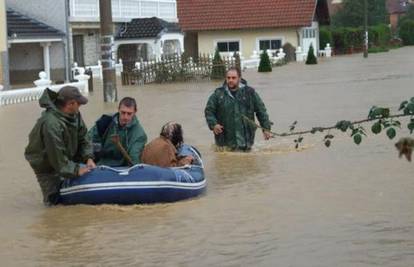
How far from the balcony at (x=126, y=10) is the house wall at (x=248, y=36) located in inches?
312

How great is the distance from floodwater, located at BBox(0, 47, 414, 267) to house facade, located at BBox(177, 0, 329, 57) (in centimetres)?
4599

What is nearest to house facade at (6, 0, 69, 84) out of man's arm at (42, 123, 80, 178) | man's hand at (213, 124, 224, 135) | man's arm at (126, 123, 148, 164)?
man's hand at (213, 124, 224, 135)

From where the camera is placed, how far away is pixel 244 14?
202ft

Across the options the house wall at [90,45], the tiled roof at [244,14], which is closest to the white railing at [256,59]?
the tiled roof at [244,14]

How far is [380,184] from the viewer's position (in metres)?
10.4

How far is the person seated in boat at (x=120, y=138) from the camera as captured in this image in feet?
32.2

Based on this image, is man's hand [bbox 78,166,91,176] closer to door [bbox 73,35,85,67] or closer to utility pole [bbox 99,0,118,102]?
utility pole [bbox 99,0,118,102]

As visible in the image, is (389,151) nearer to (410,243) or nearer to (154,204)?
(154,204)

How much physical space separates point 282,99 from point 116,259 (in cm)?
1750

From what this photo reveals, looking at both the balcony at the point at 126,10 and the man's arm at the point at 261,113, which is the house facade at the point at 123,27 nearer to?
the balcony at the point at 126,10

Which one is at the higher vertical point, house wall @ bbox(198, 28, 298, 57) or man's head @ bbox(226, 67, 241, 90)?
house wall @ bbox(198, 28, 298, 57)

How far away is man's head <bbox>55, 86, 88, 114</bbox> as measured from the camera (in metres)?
9.01

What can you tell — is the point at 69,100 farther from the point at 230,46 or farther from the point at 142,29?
the point at 230,46

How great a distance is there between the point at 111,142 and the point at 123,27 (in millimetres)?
37532
